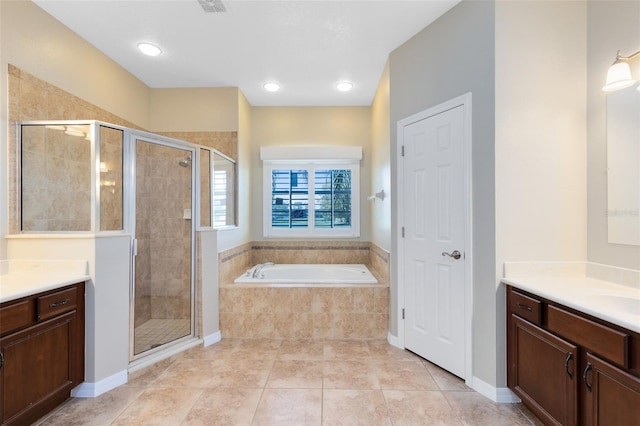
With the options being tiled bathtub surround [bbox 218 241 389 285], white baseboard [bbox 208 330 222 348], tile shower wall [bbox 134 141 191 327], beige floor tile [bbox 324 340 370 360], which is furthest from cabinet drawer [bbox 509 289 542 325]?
tile shower wall [bbox 134 141 191 327]

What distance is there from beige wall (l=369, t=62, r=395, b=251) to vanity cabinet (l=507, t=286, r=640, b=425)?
129 centimetres

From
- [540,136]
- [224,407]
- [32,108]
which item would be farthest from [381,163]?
[32,108]

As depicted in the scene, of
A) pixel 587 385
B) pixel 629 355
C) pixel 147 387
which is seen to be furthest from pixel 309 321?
pixel 629 355

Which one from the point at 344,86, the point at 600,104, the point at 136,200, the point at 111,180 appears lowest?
the point at 136,200

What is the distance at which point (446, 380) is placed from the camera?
218cm

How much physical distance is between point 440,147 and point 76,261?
2738 mm

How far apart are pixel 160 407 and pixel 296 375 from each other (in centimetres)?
92

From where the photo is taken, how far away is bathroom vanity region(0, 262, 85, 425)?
153cm

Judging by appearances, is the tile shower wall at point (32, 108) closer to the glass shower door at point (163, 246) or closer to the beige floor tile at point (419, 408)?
the glass shower door at point (163, 246)

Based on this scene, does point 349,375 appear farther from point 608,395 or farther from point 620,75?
point 620,75

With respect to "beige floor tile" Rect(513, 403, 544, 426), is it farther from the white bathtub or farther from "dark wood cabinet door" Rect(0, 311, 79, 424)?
"dark wood cabinet door" Rect(0, 311, 79, 424)

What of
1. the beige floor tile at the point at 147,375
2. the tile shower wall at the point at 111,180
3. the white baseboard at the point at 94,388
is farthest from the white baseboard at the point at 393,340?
the tile shower wall at the point at 111,180

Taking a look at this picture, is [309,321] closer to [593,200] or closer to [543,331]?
[543,331]

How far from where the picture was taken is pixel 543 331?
162 centimetres
